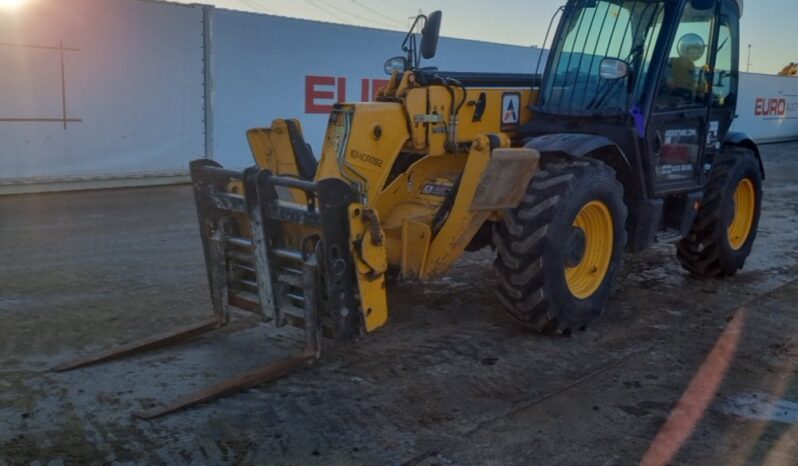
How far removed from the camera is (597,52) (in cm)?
604

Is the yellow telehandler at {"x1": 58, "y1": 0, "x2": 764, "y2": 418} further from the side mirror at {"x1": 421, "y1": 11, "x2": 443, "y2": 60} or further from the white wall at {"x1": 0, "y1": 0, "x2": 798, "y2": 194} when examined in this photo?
the white wall at {"x1": 0, "y1": 0, "x2": 798, "y2": 194}

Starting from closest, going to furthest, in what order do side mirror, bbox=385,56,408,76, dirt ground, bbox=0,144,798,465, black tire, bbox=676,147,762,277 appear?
dirt ground, bbox=0,144,798,465 → side mirror, bbox=385,56,408,76 → black tire, bbox=676,147,762,277

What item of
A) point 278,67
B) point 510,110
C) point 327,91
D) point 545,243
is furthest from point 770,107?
point 545,243

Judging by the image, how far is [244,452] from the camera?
3475 millimetres

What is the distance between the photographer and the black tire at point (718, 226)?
21.8 ft

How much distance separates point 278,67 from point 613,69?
27.5 ft

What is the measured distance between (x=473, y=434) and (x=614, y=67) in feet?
9.46

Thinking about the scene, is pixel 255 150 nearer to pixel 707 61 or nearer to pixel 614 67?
pixel 614 67

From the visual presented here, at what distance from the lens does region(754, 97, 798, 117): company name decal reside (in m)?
24.2

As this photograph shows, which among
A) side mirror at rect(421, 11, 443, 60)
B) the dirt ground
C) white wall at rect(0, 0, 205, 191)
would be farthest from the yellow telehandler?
white wall at rect(0, 0, 205, 191)

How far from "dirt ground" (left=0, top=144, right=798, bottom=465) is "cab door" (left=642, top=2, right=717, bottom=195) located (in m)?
1.02

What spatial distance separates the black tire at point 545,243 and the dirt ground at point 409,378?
0.75 feet

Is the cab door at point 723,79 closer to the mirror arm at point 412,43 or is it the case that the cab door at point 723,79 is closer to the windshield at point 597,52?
the windshield at point 597,52

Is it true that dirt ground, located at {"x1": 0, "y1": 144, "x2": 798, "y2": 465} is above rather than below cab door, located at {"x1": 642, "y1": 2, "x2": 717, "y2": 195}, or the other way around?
below
